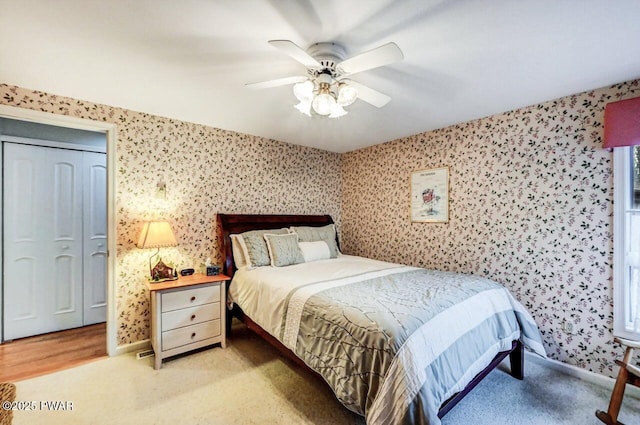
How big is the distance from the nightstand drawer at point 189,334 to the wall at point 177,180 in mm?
545

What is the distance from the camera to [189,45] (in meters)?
1.68

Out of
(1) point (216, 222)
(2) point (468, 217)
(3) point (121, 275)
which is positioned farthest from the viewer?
(1) point (216, 222)

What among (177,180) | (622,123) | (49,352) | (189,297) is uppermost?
(622,123)

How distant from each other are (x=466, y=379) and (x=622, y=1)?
2.10 m

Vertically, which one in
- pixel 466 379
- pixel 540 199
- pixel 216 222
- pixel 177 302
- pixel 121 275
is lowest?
pixel 466 379

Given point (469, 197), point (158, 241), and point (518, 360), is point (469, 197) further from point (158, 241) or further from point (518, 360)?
point (158, 241)

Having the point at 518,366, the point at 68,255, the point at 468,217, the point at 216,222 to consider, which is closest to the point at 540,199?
the point at 468,217

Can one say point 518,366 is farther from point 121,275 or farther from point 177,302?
point 121,275

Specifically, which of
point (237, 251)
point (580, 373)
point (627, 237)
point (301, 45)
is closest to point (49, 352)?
point (237, 251)

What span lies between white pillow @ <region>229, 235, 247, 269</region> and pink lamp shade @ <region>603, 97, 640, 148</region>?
3333 millimetres

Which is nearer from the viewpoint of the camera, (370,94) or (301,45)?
(301,45)

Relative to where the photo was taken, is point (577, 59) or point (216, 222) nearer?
point (577, 59)

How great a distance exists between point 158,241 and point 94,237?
1.47 meters

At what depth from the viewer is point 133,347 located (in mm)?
2676
